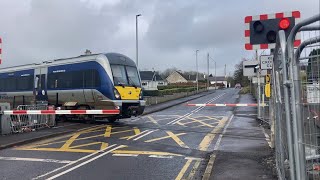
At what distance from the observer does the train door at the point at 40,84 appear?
21719 millimetres

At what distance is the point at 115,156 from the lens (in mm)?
10320

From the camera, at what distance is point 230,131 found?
51.5 feet

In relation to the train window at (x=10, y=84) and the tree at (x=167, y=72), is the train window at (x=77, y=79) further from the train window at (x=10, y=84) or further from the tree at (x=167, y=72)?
the tree at (x=167, y=72)

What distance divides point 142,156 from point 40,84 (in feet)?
44.0

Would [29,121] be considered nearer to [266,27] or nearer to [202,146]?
[202,146]

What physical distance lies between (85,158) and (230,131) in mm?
7384

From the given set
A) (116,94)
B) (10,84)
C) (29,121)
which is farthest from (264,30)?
(10,84)

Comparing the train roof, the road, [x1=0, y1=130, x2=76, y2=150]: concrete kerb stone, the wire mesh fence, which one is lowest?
the road

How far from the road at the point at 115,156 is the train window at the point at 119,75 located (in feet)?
12.7

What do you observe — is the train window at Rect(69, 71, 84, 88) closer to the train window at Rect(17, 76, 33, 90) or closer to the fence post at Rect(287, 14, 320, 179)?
the train window at Rect(17, 76, 33, 90)

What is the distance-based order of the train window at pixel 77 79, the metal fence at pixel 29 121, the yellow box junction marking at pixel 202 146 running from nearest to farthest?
the yellow box junction marking at pixel 202 146 < the metal fence at pixel 29 121 < the train window at pixel 77 79

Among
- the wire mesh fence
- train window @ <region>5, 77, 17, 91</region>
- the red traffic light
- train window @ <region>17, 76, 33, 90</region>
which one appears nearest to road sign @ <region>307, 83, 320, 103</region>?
the red traffic light

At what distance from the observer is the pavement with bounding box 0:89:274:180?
8203mm

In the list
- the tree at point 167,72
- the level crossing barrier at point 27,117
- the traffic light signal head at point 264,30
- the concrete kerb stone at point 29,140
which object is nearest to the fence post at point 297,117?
the traffic light signal head at point 264,30
